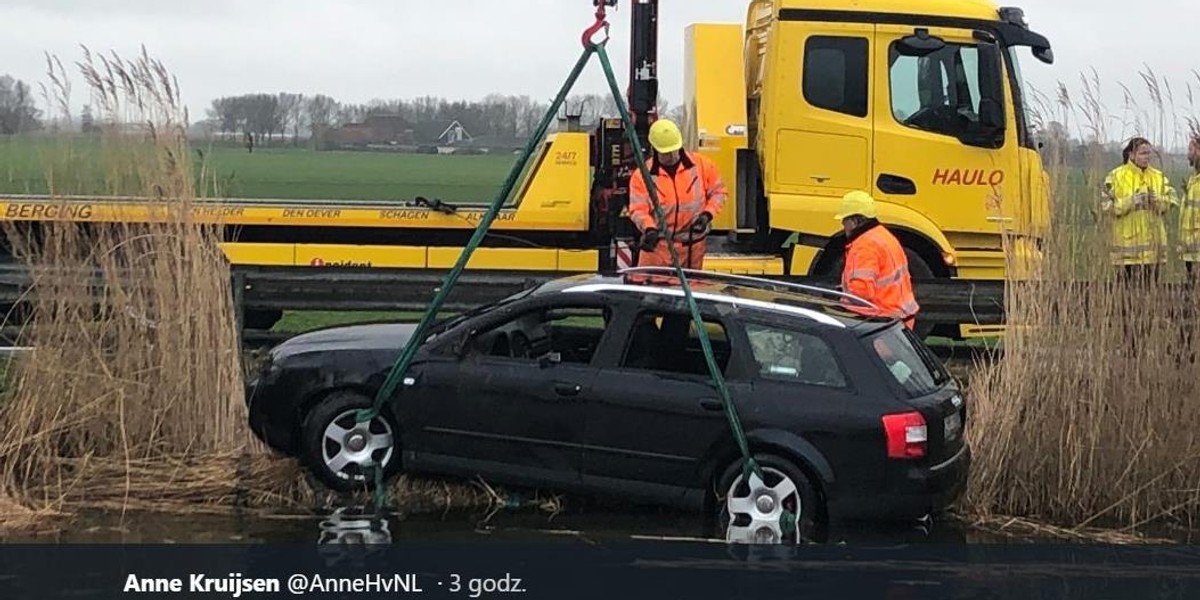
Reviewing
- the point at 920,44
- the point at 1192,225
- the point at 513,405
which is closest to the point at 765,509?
the point at 513,405

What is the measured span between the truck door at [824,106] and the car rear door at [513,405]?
4.76 metres

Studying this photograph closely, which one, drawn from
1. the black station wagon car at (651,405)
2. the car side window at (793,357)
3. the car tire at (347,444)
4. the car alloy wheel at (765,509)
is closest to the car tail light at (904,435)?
the black station wagon car at (651,405)

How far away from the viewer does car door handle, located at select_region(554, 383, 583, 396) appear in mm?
7660

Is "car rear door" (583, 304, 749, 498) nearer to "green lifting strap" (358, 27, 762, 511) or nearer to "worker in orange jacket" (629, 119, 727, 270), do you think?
"green lifting strap" (358, 27, 762, 511)

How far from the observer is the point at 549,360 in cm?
781

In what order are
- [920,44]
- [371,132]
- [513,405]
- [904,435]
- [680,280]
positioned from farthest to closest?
[371,132]
[920,44]
[680,280]
[513,405]
[904,435]

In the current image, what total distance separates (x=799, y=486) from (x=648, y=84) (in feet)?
20.1

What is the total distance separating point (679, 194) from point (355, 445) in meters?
3.82

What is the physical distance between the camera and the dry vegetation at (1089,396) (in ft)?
26.8

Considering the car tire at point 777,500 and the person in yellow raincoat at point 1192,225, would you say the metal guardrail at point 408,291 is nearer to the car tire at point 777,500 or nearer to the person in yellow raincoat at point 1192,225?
the person in yellow raincoat at point 1192,225

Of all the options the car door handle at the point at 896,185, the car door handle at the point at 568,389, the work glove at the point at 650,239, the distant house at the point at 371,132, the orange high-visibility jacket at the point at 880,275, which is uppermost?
the distant house at the point at 371,132

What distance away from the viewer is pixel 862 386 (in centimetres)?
730

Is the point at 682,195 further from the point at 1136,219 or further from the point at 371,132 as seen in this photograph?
the point at 371,132

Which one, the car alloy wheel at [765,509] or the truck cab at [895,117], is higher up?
the truck cab at [895,117]
